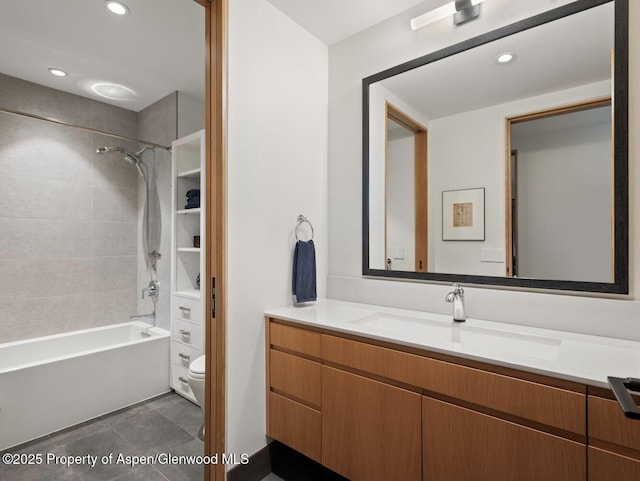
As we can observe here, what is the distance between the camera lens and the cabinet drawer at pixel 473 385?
2.96 feet

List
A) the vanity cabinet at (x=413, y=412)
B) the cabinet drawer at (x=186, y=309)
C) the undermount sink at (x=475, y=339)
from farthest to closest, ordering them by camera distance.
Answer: the cabinet drawer at (x=186, y=309) < the undermount sink at (x=475, y=339) < the vanity cabinet at (x=413, y=412)

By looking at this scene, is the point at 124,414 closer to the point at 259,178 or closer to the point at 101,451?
the point at 101,451

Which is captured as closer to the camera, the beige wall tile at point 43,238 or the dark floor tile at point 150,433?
the dark floor tile at point 150,433

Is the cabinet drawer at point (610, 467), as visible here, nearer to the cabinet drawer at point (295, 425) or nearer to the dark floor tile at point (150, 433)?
the cabinet drawer at point (295, 425)

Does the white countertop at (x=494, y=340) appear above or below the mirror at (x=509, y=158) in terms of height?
below

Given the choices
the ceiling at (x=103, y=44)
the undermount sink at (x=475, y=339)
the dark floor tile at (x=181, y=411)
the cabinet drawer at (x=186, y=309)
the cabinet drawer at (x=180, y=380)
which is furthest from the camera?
the cabinet drawer at (x=180, y=380)

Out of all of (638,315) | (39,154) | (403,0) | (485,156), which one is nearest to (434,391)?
(638,315)

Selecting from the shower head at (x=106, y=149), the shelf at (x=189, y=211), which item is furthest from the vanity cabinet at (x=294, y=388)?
the shower head at (x=106, y=149)

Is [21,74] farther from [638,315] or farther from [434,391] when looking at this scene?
[638,315]

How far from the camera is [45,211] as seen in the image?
102 inches

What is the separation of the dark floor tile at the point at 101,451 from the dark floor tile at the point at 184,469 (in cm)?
21

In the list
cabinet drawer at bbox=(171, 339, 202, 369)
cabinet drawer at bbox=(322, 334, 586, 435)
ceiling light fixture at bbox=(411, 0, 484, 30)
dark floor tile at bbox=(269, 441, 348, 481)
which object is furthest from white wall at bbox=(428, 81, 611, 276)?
cabinet drawer at bbox=(171, 339, 202, 369)

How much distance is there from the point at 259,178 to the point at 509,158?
119cm

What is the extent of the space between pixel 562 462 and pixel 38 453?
2.53m
